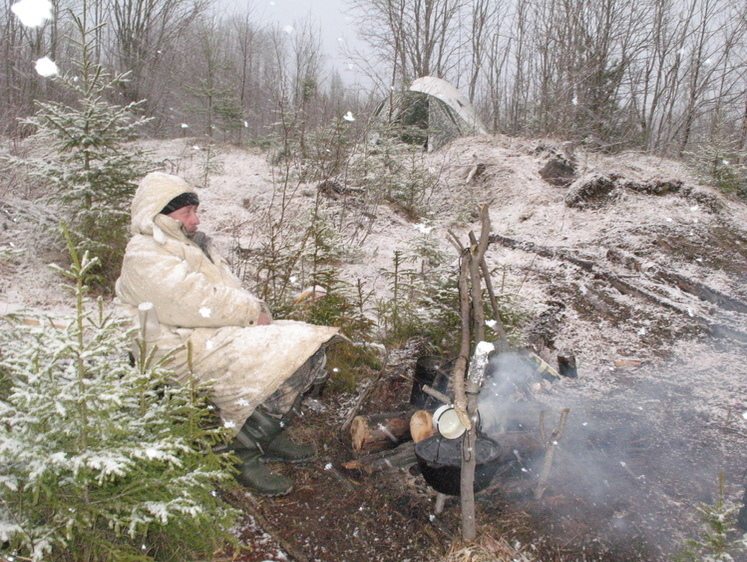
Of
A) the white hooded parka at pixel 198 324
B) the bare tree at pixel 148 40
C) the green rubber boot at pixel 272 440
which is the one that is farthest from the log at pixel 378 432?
the bare tree at pixel 148 40

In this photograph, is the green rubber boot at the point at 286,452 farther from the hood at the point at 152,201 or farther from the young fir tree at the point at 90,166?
the young fir tree at the point at 90,166

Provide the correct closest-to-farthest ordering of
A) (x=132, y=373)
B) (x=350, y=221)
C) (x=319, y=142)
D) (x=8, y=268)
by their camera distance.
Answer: (x=132, y=373) < (x=8, y=268) < (x=350, y=221) < (x=319, y=142)

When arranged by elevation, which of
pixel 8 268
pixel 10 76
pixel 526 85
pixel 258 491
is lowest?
pixel 258 491

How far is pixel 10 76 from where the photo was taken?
1130 cm

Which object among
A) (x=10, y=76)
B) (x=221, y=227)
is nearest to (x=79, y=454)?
(x=221, y=227)

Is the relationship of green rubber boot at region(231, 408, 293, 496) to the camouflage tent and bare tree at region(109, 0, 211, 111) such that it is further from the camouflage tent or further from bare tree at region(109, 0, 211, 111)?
bare tree at region(109, 0, 211, 111)

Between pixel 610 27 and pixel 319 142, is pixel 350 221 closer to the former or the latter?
pixel 319 142

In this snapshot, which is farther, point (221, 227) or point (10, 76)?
point (10, 76)

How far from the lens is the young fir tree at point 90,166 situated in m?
4.96

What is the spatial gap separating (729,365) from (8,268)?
25.9ft

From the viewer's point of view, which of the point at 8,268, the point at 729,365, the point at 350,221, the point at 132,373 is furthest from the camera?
the point at 350,221

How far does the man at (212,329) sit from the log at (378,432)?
1.96 feet

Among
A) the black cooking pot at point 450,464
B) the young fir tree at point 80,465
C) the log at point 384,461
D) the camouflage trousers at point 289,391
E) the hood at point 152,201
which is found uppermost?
the hood at point 152,201

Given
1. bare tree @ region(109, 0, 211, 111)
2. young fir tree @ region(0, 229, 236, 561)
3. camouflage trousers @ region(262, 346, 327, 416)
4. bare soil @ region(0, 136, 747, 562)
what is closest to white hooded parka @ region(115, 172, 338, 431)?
camouflage trousers @ region(262, 346, 327, 416)
